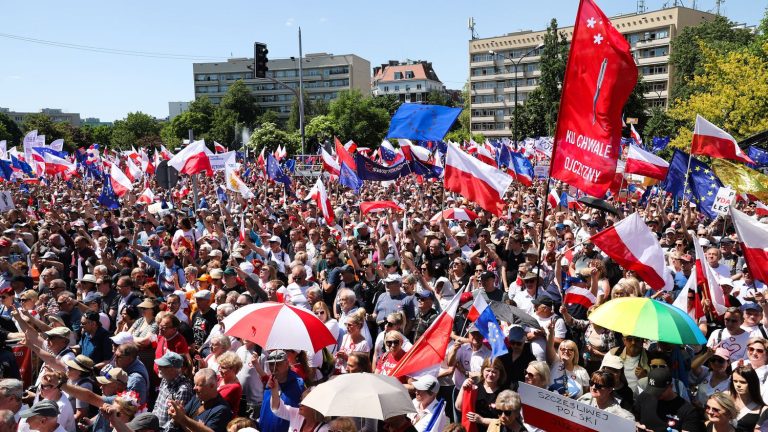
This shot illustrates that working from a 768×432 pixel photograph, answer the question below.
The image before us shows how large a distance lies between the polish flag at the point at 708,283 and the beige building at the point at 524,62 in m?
78.2

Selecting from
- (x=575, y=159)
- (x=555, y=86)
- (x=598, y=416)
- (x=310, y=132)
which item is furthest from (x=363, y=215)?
(x=310, y=132)

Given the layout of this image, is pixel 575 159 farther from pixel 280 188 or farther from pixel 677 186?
pixel 280 188

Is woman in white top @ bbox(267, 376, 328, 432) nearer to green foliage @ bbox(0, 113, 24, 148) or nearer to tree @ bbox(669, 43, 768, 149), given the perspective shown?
tree @ bbox(669, 43, 768, 149)

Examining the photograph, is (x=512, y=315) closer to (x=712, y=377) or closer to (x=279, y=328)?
(x=712, y=377)

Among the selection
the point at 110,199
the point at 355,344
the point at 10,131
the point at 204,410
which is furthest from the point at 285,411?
the point at 10,131

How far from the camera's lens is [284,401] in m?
5.21

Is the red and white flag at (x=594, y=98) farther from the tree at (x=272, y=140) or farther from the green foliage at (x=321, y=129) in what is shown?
the green foliage at (x=321, y=129)

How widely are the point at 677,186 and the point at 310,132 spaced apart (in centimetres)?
6287

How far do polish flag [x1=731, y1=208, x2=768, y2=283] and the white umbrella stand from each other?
A: 4007 mm

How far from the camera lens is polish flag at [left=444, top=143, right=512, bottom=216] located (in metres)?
9.97

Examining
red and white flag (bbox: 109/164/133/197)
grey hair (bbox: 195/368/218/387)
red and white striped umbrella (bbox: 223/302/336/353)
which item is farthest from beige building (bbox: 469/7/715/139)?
grey hair (bbox: 195/368/218/387)

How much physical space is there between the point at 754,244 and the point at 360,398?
4.50m

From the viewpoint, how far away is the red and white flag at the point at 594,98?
6.64 meters

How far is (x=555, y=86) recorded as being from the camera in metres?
60.7
